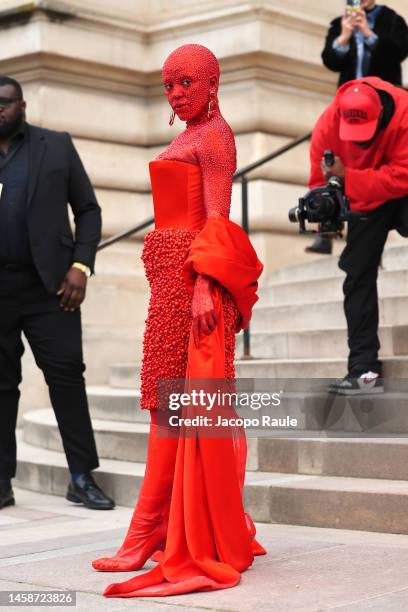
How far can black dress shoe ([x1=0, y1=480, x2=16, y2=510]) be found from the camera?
23.8ft

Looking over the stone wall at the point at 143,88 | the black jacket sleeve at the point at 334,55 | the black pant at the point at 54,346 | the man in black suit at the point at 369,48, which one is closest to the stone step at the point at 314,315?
the man in black suit at the point at 369,48

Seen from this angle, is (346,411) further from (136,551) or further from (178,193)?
(178,193)

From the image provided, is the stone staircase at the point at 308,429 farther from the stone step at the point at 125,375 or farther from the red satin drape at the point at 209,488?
the red satin drape at the point at 209,488

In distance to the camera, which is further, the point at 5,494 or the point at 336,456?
the point at 5,494

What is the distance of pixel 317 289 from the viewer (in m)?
9.62

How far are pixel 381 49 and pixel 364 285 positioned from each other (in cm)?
231

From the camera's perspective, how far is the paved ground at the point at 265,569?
4613 millimetres

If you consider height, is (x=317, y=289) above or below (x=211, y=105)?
below

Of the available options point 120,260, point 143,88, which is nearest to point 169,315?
point 120,260

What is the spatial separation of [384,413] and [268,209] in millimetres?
4394

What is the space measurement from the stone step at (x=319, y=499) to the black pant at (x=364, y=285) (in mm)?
800

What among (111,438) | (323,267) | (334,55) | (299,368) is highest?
(334,55)

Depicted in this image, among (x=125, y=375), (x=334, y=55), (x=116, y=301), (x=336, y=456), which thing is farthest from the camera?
(x=116, y=301)

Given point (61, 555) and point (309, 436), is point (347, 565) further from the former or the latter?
point (309, 436)
